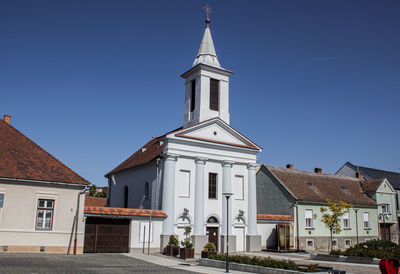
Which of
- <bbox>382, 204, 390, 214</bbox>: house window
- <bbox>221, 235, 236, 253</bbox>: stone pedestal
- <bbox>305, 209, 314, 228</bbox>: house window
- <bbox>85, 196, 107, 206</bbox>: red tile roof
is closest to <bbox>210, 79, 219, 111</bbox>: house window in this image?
<bbox>221, 235, 236, 253</bbox>: stone pedestal

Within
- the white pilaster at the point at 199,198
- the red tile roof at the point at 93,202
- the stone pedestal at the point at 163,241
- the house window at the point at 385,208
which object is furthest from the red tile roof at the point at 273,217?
the red tile roof at the point at 93,202

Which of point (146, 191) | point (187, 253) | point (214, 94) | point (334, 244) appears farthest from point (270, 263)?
point (334, 244)

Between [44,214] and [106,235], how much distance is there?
4.36 meters

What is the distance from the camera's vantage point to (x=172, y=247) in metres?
25.9

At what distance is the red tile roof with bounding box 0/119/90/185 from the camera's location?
23.4 metres

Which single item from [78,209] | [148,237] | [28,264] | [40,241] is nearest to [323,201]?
[148,237]

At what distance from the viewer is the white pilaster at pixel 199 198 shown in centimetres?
2969

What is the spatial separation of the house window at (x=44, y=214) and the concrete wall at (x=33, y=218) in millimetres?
227

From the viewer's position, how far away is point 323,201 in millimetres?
38125

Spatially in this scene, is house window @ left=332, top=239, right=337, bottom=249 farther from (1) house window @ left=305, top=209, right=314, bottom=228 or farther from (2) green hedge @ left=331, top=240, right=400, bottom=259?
(2) green hedge @ left=331, top=240, right=400, bottom=259

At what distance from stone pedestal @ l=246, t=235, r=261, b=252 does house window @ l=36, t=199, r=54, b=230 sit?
52.0 feet

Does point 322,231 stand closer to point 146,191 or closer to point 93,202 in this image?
point 146,191

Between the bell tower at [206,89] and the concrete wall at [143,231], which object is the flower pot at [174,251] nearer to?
the concrete wall at [143,231]

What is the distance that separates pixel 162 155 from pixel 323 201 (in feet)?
59.6
